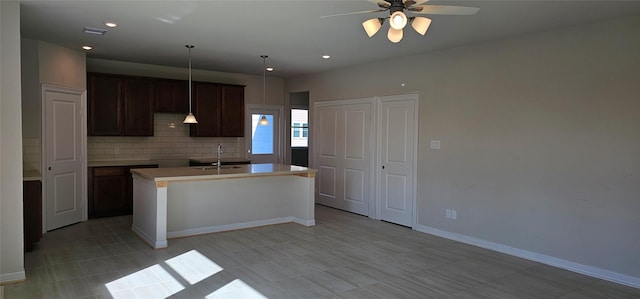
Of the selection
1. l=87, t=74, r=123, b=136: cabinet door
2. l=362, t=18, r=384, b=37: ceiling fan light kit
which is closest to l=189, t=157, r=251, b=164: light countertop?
l=87, t=74, r=123, b=136: cabinet door

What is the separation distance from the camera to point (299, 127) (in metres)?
9.10

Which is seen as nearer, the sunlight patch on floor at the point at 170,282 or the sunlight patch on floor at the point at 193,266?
the sunlight patch on floor at the point at 170,282

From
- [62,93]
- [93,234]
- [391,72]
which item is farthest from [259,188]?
[62,93]

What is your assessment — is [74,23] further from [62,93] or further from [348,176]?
[348,176]

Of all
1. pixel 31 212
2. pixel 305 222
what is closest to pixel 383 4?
pixel 305 222

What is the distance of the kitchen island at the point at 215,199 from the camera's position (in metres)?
4.88

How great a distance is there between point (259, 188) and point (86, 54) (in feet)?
10.8

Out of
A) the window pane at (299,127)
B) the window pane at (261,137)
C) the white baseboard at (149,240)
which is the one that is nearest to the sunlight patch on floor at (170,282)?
the white baseboard at (149,240)

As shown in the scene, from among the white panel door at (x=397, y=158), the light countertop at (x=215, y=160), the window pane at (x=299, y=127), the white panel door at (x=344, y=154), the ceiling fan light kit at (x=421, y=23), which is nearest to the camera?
the ceiling fan light kit at (x=421, y=23)

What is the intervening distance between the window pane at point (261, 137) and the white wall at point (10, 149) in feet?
15.7

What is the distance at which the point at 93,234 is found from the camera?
5355mm

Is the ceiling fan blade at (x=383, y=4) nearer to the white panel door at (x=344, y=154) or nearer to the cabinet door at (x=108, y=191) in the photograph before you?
the white panel door at (x=344, y=154)

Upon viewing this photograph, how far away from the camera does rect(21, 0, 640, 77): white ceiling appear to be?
12.1ft

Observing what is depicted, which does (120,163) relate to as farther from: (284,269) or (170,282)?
Answer: (284,269)
